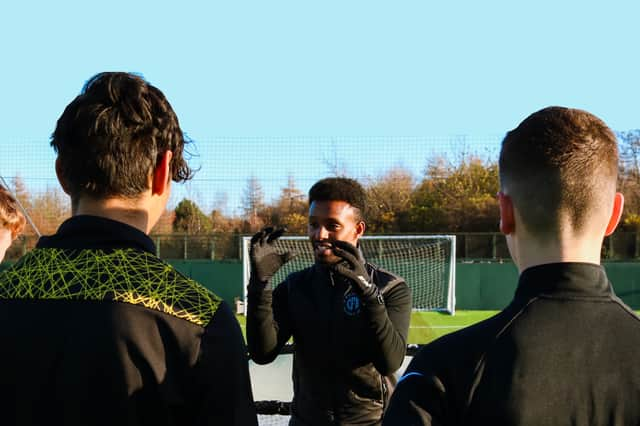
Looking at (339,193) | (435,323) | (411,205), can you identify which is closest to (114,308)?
(339,193)

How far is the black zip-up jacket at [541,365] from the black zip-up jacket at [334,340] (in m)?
1.55

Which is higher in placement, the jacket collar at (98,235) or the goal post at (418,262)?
the jacket collar at (98,235)

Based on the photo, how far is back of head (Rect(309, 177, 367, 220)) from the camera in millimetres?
3638

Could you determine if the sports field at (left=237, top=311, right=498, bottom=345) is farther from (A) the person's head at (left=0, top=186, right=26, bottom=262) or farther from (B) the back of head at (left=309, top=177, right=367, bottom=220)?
(A) the person's head at (left=0, top=186, right=26, bottom=262)

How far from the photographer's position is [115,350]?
1456mm

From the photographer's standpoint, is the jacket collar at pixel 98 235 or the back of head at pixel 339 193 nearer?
the jacket collar at pixel 98 235

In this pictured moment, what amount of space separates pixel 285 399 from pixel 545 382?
3.50 meters

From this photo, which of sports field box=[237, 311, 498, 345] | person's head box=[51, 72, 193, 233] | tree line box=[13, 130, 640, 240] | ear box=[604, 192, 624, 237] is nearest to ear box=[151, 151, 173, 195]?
person's head box=[51, 72, 193, 233]

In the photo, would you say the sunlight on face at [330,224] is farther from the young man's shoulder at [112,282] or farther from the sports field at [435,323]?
the sports field at [435,323]

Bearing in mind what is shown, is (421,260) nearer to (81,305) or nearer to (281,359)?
(281,359)

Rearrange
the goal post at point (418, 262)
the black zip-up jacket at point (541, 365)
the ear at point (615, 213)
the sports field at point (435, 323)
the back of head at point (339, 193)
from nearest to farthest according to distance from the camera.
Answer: the black zip-up jacket at point (541, 365) → the ear at point (615, 213) → the back of head at point (339, 193) → the sports field at point (435, 323) → the goal post at point (418, 262)

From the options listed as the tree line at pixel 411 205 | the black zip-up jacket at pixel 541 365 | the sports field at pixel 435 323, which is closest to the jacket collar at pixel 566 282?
the black zip-up jacket at pixel 541 365

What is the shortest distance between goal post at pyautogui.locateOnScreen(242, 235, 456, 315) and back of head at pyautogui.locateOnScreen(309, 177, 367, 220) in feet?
38.3

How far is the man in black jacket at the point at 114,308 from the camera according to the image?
1.46m
